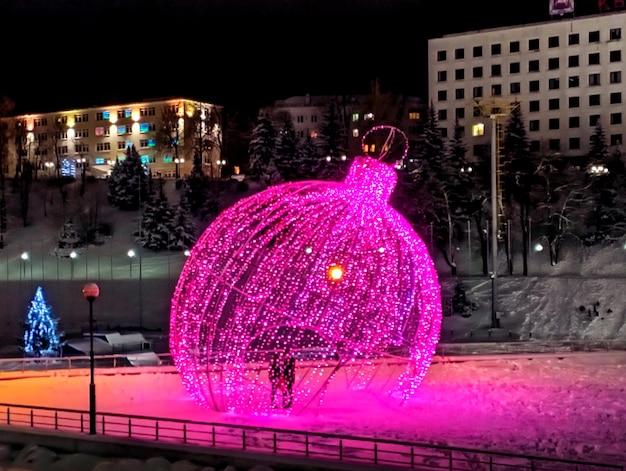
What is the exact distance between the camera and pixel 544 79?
2486 inches

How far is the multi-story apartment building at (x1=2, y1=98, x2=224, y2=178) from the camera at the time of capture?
81188mm

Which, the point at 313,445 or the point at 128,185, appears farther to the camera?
the point at 128,185

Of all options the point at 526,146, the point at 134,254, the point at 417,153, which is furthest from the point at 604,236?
the point at 134,254

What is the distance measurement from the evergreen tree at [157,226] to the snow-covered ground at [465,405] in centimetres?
3127

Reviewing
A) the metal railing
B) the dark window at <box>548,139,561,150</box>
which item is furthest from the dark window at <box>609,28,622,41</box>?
the metal railing

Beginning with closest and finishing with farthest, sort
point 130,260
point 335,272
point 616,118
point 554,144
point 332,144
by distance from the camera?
point 335,272, point 130,260, point 616,118, point 332,144, point 554,144

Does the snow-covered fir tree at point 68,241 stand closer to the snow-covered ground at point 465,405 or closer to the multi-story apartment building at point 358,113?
the multi-story apartment building at point 358,113

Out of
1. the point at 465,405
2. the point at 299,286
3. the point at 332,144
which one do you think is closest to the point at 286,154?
the point at 332,144

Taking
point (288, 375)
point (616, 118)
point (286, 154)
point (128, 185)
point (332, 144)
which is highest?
point (616, 118)

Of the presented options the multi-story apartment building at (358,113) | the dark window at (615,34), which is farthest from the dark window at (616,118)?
the multi-story apartment building at (358,113)

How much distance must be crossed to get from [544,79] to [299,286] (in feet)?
168

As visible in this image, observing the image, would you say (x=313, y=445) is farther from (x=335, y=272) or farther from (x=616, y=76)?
(x=616, y=76)

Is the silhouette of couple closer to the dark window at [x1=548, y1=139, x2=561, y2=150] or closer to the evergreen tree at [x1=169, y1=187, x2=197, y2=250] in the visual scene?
the evergreen tree at [x1=169, y1=187, x2=197, y2=250]

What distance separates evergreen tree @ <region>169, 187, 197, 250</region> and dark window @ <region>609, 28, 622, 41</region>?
3306 cm
